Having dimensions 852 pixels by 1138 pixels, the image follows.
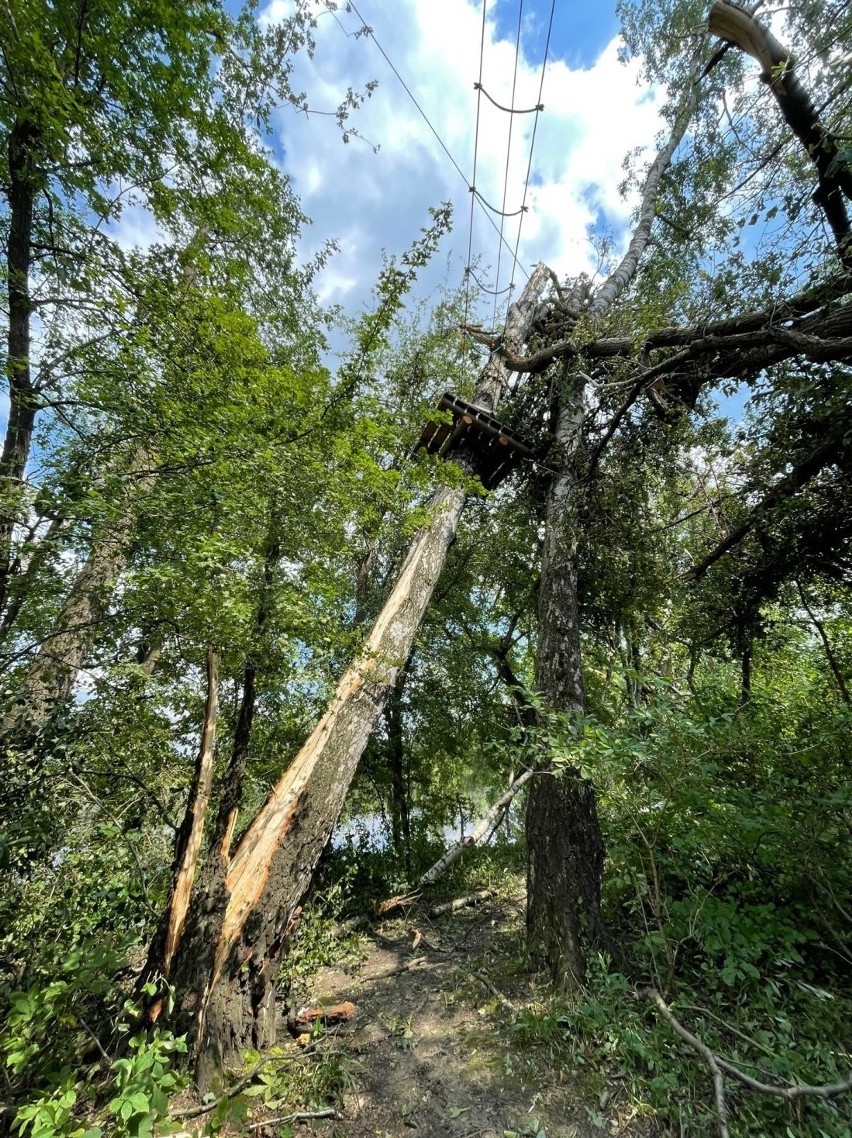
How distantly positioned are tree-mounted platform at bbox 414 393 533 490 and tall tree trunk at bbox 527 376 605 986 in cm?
245

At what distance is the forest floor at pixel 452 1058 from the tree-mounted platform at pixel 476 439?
5083mm

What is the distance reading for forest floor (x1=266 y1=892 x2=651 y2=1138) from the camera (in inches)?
79.7

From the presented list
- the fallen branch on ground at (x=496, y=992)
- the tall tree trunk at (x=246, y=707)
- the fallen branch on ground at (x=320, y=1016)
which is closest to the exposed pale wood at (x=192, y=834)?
the tall tree trunk at (x=246, y=707)

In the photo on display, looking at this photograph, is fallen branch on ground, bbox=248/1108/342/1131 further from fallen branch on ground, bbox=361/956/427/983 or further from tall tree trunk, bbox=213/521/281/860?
fallen branch on ground, bbox=361/956/427/983

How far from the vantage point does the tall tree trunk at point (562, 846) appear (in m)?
2.92

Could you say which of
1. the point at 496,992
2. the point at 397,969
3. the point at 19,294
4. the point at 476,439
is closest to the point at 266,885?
the point at 496,992

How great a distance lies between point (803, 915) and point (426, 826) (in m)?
5.62

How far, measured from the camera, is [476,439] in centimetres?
597

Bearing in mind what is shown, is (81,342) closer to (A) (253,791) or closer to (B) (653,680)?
(A) (253,791)

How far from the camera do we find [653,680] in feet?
8.78

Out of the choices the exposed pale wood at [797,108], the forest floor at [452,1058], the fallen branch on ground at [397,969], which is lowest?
the fallen branch on ground at [397,969]

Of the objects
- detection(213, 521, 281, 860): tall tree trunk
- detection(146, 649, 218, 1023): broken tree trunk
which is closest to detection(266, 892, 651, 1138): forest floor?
detection(146, 649, 218, 1023): broken tree trunk

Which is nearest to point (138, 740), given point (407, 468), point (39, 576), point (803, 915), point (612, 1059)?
point (39, 576)

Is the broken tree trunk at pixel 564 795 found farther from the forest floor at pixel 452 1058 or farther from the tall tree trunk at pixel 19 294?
the tall tree trunk at pixel 19 294
